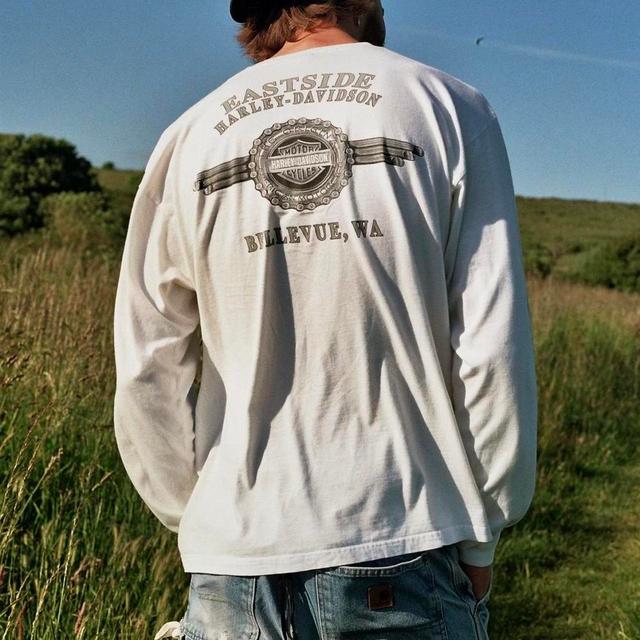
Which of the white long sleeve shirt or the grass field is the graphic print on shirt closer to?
the white long sleeve shirt

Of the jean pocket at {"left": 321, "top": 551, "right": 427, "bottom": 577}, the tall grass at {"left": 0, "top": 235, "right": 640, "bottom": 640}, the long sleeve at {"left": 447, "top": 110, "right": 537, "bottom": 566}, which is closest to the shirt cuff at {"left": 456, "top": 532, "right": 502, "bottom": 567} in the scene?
the long sleeve at {"left": 447, "top": 110, "right": 537, "bottom": 566}

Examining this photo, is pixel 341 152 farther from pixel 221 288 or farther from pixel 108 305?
pixel 108 305

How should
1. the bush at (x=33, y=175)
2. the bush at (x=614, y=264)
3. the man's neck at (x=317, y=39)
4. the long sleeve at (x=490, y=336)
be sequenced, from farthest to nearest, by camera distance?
1. the bush at (x=614, y=264)
2. the bush at (x=33, y=175)
3. the man's neck at (x=317, y=39)
4. the long sleeve at (x=490, y=336)

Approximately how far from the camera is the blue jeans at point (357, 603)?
1.56m

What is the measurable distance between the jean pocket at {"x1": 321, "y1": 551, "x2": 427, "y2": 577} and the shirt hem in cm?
1

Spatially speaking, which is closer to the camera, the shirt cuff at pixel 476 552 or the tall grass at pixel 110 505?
the shirt cuff at pixel 476 552

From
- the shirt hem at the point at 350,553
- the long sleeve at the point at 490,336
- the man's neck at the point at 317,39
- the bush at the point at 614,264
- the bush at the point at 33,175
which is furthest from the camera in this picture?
the bush at the point at 614,264

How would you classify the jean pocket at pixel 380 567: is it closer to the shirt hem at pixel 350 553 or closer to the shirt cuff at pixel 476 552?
the shirt hem at pixel 350 553

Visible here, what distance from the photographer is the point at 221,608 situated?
1.66m

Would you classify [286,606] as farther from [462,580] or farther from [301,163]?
[301,163]

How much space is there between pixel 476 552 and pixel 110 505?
2.42 m

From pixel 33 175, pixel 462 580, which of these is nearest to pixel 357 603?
pixel 462 580

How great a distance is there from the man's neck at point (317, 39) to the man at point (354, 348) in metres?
0.07

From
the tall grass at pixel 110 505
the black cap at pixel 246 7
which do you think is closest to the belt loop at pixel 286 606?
the tall grass at pixel 110 505
